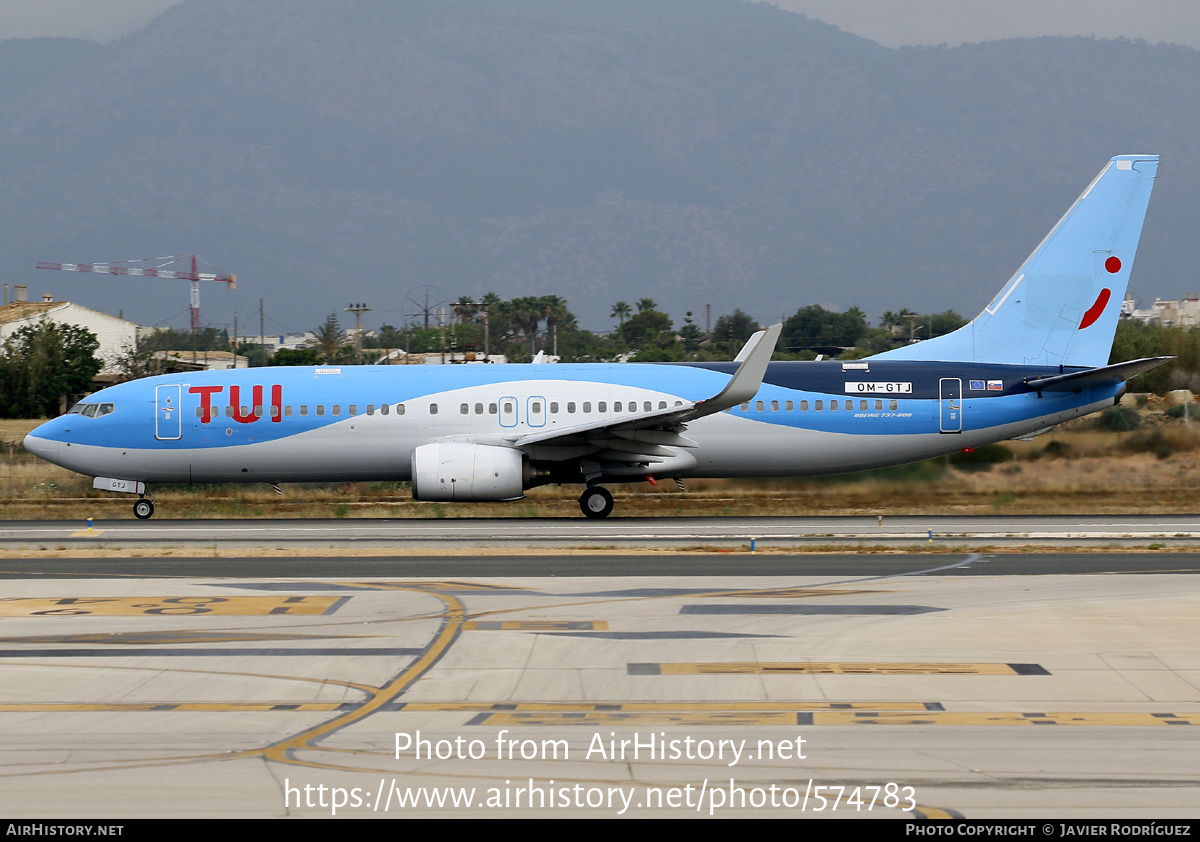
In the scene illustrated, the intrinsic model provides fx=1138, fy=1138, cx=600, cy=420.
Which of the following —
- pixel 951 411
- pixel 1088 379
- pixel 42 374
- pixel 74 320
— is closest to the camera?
pixel 1088 379

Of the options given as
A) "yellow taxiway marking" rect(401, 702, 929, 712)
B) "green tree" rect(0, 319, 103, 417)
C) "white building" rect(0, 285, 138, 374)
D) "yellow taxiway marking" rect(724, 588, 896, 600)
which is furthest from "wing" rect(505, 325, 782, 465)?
"white building" rect(0, 285, 138, 374)

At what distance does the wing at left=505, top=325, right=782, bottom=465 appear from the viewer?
84.8ft

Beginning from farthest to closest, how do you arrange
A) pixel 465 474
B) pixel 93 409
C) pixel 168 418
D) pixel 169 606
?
pixel 93 409 → pixel 168 418 → pixel 465 474 → pixel 169 606

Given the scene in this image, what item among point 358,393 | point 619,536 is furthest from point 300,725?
point 358,393

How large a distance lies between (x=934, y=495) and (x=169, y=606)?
20.2 meters

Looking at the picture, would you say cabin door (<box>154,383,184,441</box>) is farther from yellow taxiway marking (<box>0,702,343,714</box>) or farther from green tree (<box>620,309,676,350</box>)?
green tree (<box>620,309,676,350</box>)

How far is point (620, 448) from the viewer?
89.6 feet

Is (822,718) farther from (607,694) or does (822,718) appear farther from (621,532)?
(621,532)

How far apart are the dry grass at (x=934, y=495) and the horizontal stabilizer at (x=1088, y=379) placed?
2.81 metres

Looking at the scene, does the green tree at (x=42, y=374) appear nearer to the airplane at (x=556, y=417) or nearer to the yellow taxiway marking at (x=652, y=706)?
the airplane at (x=556, y=417)

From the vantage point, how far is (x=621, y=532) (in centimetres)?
2459

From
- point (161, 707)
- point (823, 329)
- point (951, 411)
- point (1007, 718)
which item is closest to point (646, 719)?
point (1007, 718)

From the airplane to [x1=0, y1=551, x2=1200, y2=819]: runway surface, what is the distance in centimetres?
1035
